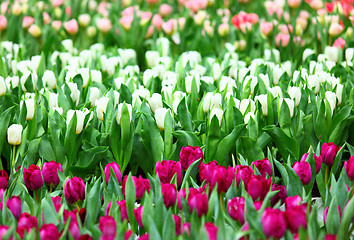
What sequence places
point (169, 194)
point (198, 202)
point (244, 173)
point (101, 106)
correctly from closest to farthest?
point (198, 202) < point (169, 194) < point (244, 173) < point (101, 106)

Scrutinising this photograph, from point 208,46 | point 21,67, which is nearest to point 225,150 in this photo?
point 21,67

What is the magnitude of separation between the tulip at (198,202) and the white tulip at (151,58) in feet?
6.74

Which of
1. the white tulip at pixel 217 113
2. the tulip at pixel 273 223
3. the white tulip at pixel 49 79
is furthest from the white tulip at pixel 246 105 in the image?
the white tulip at pixel 49 79

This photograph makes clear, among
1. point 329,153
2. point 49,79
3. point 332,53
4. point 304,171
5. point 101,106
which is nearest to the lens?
point 304,171

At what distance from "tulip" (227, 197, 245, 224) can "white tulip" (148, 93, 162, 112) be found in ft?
2.95

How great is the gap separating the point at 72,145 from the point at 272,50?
1.89 m

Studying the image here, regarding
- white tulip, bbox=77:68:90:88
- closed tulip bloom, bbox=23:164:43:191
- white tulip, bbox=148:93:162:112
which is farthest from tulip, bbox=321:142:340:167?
white tulip, bbox=77:68:90:88

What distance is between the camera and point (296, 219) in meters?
1.65

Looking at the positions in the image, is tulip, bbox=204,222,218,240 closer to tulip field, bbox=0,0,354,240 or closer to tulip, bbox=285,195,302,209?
tulip field, bbox=0,0,354,240

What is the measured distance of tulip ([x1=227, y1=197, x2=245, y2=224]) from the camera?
1.79 meters

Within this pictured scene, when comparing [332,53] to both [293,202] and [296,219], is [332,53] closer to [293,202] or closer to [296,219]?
[293,202]

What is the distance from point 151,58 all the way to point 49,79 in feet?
2.84

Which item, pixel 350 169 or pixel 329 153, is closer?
pixel 350 169

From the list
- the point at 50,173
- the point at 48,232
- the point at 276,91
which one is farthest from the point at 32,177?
the point at 276,91
